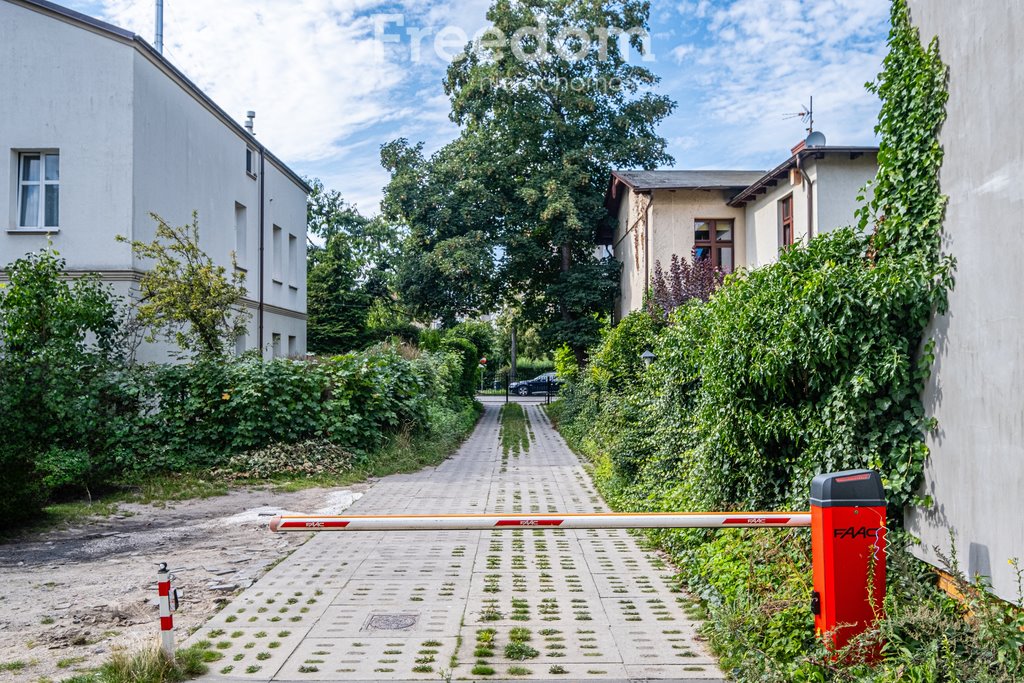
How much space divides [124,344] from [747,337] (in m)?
12.2

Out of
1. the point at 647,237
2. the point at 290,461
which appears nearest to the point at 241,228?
the point at 290,461

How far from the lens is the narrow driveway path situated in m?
4.86

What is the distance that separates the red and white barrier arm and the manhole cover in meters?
1.46

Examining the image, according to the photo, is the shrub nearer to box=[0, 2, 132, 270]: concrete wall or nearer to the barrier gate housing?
box=[0, 2, 132, 270]: concrete wall

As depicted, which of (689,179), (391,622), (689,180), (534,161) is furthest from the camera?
(534,161)

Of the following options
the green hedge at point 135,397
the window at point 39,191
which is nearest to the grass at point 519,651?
the green hedge at point 135,397

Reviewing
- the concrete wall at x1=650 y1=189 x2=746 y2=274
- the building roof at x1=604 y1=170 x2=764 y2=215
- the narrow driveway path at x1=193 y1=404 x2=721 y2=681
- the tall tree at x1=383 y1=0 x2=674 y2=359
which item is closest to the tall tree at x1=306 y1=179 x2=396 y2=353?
the tall tree at x1=383 y1=0 x2=674 y2=359

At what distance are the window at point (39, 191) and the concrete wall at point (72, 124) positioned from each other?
0.23 meters

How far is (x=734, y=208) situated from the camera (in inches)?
889

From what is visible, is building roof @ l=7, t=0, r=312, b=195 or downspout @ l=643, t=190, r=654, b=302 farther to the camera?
downspout @ l=643, t=190, r=654, b=302

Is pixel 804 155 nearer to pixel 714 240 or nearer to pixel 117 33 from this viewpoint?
pixel 714 240

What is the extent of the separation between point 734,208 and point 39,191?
694 inches

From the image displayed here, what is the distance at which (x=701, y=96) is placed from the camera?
1806 cm

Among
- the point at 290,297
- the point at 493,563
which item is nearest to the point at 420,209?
the point at 290,297
